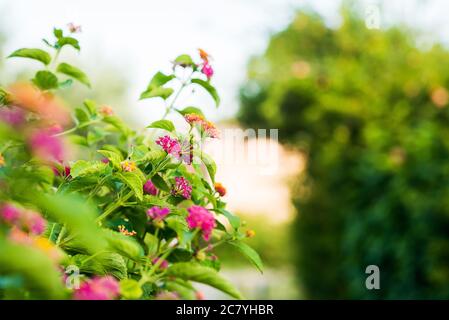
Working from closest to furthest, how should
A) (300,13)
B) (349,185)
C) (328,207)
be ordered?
1. (349,185)
2. (328,207)
3. (300,13)

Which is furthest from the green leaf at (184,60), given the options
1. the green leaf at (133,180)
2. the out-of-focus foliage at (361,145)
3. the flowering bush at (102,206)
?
the out-of-focus foliage at (361,145)

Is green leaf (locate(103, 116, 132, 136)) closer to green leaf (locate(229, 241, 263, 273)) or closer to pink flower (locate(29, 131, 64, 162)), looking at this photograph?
green leaf (locate(229, 241, 263, 273))

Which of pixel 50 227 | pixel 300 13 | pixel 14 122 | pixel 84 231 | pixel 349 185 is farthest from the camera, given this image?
pixel 300 13

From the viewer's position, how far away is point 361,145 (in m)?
7.00


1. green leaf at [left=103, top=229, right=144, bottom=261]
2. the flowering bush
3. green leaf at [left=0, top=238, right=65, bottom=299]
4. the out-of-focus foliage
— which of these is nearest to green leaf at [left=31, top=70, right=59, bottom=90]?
the flowering bush

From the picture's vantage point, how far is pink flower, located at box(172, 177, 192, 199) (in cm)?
129

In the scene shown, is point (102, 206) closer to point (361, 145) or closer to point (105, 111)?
point (105, 111)

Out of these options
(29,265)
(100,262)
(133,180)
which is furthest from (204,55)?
(29,265)

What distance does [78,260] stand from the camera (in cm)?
108

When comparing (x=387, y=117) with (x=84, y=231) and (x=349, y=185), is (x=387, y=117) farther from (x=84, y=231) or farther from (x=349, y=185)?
(x=84, y=231)

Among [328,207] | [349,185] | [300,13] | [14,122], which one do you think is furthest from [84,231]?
[300,13]

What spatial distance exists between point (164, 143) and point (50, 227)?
0.28m

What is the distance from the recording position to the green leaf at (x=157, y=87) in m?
1.58
